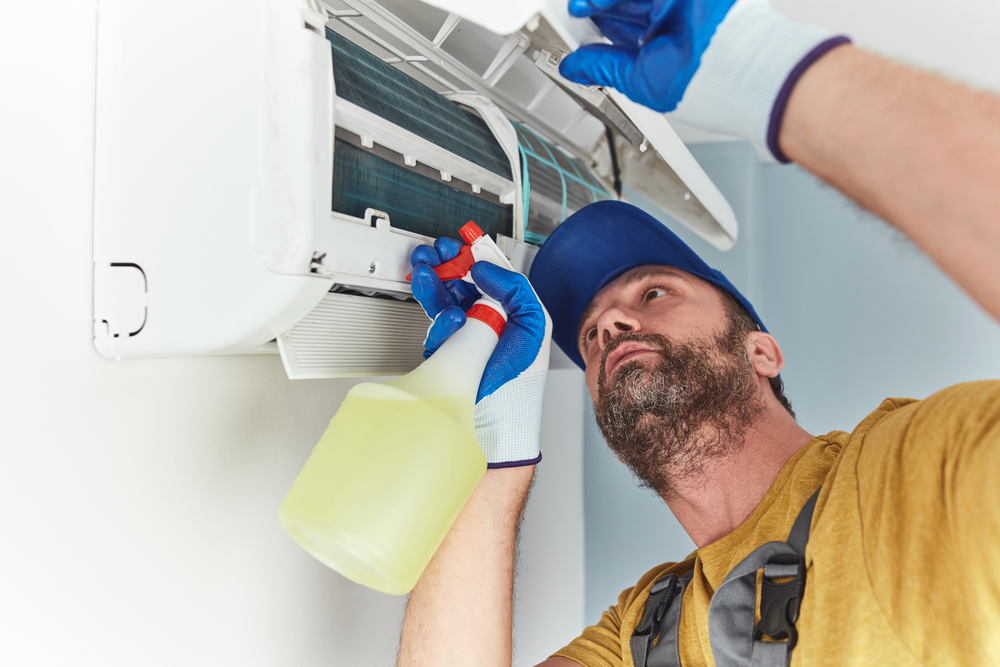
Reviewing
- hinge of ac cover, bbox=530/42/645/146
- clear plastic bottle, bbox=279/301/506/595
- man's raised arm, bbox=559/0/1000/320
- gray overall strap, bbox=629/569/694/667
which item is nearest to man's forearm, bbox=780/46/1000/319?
man's raised arm, bbox=559/0/1000/320

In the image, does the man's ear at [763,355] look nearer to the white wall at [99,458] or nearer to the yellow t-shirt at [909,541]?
the yellow t-shirt at [909,541]

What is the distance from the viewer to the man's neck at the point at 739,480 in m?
1.20

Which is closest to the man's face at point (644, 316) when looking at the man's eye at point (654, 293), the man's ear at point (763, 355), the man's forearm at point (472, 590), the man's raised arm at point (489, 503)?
the man's eye at point (654, 293)

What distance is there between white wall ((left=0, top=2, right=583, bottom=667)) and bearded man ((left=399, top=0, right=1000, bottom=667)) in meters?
0.30

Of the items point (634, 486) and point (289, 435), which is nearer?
point (289, 435)

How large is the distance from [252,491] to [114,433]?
25cm

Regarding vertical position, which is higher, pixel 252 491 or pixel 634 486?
pixel 252 491

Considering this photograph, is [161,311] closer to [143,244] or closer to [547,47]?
[143,244]

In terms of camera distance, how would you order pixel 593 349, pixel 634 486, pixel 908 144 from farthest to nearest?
pixel 634 486
pixel 593 349
pixel 908 144

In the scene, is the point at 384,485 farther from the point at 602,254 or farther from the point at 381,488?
the point at 602,254

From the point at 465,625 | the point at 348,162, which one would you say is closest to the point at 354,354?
the point at 348,162

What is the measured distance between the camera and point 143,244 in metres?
0.78

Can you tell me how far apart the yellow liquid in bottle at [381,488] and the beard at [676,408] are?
0.45 meters

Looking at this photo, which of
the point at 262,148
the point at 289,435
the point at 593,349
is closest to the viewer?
the point at 262,148
